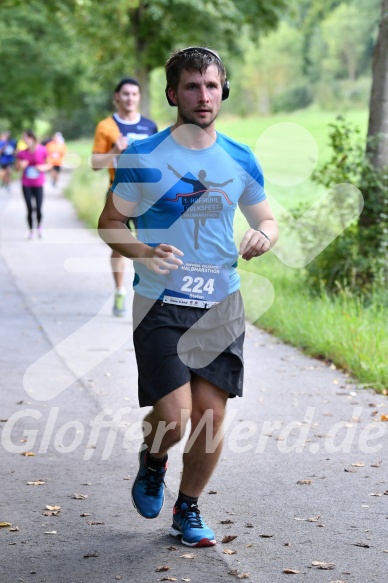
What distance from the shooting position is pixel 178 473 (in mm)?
5996

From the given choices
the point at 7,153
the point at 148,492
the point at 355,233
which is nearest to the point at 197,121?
the point at 148,492

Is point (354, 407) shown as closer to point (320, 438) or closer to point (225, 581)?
point (320, 438)

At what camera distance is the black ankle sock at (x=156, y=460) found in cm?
488

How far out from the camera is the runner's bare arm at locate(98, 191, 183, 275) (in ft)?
14.3

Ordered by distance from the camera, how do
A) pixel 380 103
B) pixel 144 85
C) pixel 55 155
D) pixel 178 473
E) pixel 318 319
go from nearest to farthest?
1. pixel 178 473
2. pixel 318 319
3. pixel 380 103
4. pixel 144 85
5. pixel 55 155

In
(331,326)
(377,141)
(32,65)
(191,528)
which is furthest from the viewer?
(32,65)

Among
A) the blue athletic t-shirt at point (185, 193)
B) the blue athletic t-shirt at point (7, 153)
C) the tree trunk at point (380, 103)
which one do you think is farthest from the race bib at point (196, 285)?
the blue athletic t-shirt at point (7, 153)

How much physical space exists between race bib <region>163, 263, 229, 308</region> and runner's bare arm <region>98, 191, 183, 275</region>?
5.8 inches

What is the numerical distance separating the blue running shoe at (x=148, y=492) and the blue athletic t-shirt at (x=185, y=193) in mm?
798

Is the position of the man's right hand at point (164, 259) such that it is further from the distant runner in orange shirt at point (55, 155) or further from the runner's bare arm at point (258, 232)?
the distant runner in orange shirt at point (55, 155)

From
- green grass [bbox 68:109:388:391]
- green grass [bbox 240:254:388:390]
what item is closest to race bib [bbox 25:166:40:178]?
green grass [bbox 68:109:388:391]

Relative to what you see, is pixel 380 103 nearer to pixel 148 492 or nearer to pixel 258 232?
pixel 258 232

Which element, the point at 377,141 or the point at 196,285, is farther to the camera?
the point at 377,141

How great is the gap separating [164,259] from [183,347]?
458 mm
